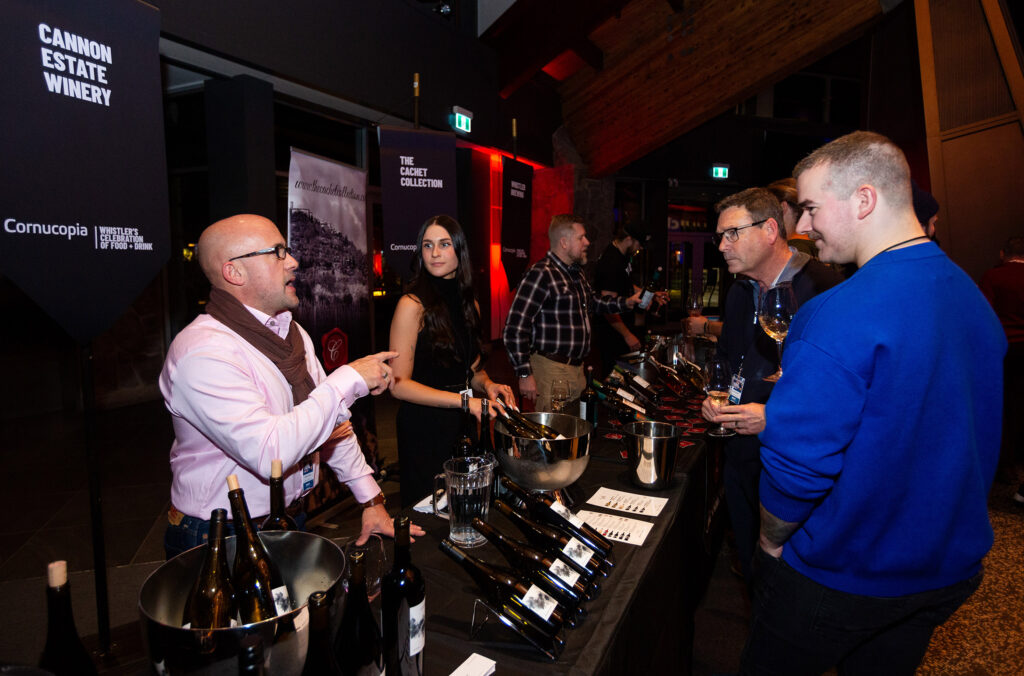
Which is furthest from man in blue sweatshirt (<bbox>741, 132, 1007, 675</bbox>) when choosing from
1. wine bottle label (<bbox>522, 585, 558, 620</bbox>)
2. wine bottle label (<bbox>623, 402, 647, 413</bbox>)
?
wine bottle label (<bbox>623, 402, 647, 413</bbox>)

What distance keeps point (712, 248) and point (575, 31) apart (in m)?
10.8

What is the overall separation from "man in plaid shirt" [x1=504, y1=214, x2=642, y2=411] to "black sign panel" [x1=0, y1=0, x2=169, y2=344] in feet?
7.07

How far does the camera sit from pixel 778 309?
1885mm

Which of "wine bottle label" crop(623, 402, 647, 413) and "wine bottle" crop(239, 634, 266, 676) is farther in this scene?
"wine bottle label" crop(623, 402, 647, 413)

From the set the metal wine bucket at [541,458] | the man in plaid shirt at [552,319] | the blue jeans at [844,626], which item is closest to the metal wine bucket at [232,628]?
the metal wine bucket at [541,458]

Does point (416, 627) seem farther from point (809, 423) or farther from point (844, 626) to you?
point (844, 626)

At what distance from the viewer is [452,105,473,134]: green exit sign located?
17.4 feet

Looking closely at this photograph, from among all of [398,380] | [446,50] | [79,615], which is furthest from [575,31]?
[79,615]

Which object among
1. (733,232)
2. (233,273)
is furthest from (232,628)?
(733,232)

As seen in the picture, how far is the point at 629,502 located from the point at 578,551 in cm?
56

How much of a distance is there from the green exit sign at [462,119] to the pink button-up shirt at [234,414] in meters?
4.08

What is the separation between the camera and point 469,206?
233 inches

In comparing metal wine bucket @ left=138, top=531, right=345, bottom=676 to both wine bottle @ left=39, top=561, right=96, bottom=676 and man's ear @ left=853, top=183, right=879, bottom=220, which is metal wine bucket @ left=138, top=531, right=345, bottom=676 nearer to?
wine bottle @ left=39, top=561, right=96, bottom=676

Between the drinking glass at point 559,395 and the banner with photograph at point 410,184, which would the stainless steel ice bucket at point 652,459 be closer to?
the drinking glass at point 559,395
